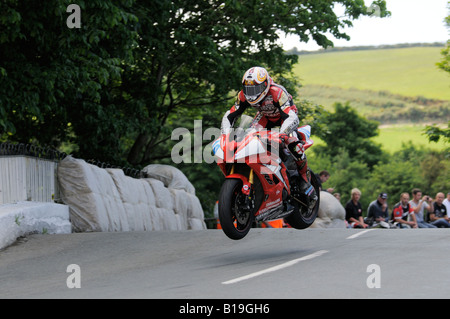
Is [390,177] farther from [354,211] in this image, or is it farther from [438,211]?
[354,211]

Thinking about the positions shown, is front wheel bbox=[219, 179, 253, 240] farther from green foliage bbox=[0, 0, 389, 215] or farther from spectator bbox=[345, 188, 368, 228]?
spectator bbox=[345, 188, 368, 228]

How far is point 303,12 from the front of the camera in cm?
2362

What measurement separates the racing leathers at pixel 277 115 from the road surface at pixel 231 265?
149 cm

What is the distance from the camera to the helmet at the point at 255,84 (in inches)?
362

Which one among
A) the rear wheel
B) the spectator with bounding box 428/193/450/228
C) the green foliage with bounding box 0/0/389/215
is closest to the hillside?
the green foliage with bounding box 0/0/389/215

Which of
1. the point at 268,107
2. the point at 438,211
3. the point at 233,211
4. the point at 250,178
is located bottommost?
the point at 438,211

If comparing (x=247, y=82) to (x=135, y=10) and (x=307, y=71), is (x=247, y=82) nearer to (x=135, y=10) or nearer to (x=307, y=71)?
(x=135, y=10)

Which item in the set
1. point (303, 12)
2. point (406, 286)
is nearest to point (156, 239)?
point (406, 286)

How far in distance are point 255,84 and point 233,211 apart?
1.78m

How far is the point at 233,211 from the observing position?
859 centimetres

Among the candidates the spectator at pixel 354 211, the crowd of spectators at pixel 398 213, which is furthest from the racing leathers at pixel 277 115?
the spectator at pixel 354 211

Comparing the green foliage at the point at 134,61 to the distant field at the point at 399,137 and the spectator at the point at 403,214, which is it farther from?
the distant field at the point at 399,137

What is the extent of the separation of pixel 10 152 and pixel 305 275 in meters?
7.63

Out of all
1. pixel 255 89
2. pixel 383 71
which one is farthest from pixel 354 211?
pixel 383 71
